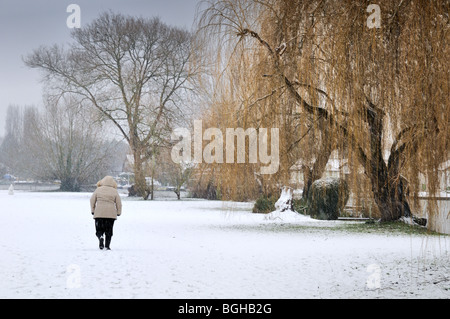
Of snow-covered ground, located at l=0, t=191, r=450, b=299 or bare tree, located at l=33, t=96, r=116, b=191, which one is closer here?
snow-covered ground, located at l=0, t=191, r=450, b=299

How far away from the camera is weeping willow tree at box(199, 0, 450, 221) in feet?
16.7

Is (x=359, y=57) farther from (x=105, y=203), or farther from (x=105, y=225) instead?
(x=105, y=225)

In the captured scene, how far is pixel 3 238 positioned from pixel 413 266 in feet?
26.6

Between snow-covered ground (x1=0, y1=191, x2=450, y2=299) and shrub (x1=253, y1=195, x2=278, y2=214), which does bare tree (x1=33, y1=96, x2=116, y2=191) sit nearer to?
shrub (x1=253, y1=195, x2=278, y2=214)

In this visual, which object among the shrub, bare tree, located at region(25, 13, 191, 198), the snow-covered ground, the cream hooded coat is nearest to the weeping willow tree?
the snow-covered ground

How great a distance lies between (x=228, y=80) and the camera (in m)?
7.60

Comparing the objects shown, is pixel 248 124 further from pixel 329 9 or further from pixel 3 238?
pixel 3 238

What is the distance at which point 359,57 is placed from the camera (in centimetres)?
554

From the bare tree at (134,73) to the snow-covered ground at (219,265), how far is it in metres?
18.2

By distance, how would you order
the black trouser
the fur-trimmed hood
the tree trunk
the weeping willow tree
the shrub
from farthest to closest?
1. the tree trunk
2. the shrub
3. the fur-trimmed hood
4. the black trouser
5. the weeping willow tree

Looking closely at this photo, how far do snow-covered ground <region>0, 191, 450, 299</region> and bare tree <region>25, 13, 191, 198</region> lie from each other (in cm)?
1820

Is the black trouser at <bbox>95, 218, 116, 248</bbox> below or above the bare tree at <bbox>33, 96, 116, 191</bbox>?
below

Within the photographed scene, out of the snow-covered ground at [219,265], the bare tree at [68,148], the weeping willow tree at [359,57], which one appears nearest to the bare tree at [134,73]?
the bare tree at [68,148]

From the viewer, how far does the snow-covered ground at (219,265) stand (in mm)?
6172
